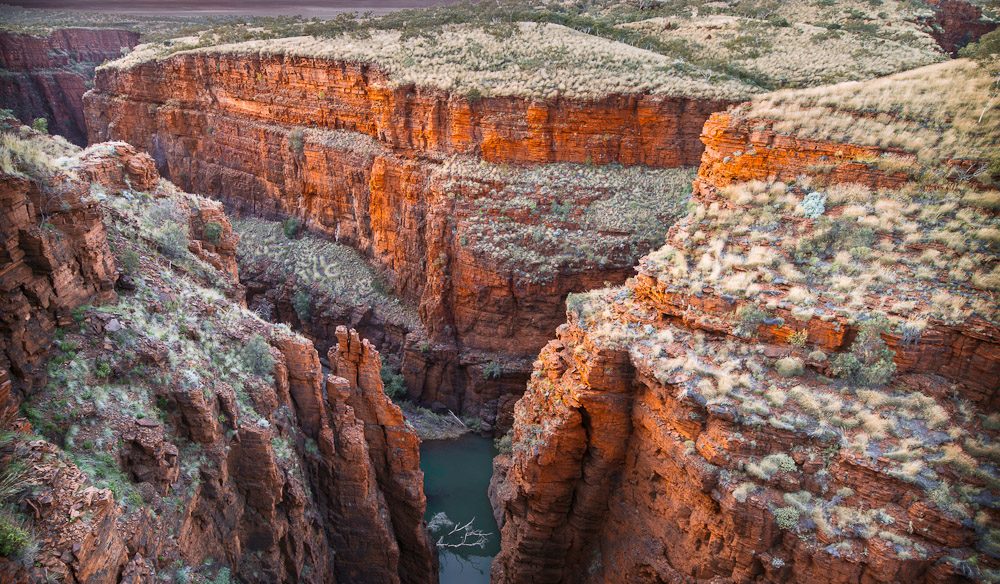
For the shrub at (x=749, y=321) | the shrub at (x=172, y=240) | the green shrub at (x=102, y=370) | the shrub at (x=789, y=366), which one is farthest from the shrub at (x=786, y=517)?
the shrub at (x=172, y=240)

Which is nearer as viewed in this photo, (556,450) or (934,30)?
(556,450)

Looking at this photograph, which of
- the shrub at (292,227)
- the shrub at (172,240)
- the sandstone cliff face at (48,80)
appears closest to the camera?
the shrub at (172,240)

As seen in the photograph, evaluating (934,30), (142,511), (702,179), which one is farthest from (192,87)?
(934,30)

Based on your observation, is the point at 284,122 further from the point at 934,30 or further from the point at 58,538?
the point at 934,30

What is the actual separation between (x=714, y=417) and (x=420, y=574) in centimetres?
1024

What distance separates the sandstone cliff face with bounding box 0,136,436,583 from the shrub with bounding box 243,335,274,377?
0.11ft

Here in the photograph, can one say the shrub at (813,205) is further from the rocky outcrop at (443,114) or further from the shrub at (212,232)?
the shrub at (212,232)

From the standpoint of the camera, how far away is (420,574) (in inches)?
686

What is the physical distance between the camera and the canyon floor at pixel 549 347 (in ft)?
30.3

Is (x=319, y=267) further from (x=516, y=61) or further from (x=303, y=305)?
(x=516, y=61)

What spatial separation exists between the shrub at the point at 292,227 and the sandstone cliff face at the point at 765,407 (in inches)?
899

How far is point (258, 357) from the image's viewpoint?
12.4 metres

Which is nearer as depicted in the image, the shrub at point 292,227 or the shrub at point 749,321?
the shrub at point 749,321

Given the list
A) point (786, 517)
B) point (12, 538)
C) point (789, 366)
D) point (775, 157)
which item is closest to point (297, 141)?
point (775, 157)
